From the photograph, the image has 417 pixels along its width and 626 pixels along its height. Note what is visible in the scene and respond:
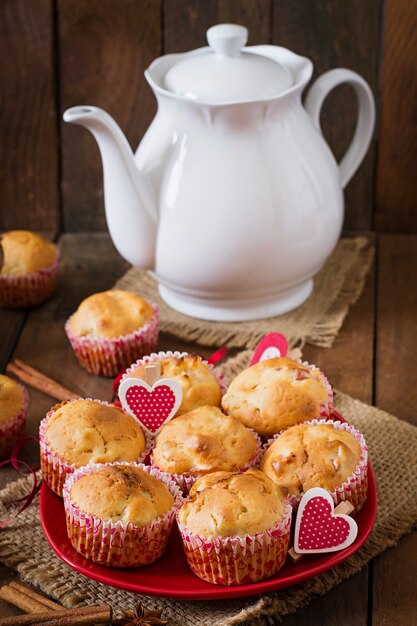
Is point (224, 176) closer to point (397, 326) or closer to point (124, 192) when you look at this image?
point (124, 192)

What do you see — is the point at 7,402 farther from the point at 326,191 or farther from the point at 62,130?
the point at 62,130

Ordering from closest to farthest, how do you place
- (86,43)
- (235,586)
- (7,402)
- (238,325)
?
(235,586) < (7,402) < (238,325) < (86,43)

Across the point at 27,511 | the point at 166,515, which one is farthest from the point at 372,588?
the point at 27,511

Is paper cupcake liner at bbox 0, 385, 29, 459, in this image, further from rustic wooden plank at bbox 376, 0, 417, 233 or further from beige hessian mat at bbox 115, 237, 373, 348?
rustic wooden plank at bbox 376, 0, 417, 233

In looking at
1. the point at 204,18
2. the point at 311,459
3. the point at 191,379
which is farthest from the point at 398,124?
the point at 311,459

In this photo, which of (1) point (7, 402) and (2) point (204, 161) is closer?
(1) point (7, 402)

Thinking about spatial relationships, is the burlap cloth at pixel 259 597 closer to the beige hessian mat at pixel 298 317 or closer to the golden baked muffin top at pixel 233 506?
the golden baked muffin top at pixel 233 506
